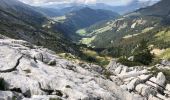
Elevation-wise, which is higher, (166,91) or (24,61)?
(24,61)

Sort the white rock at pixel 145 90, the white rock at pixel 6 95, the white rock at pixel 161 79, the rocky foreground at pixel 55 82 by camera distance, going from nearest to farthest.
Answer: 1. the white rock at pixel 6 95
2. the rocky foreground at pixel 55 82
3. the white rock at pixel 145 90
4. the white rock at pixel 161 79

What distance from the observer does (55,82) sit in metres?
47.5

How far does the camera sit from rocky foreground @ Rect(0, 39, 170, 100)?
142 ft

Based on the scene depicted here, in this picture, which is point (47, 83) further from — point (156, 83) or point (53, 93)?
point (156, 83)

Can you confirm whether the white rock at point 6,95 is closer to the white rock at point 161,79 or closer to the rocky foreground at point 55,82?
the rocky foreground at point 55,82

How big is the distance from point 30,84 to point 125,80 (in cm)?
2939

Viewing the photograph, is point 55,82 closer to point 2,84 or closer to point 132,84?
point 2,84

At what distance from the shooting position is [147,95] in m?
60.1

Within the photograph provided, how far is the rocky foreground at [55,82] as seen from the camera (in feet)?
142

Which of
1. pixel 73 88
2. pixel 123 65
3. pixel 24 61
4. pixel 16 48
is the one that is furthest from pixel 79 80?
pixel 123 65

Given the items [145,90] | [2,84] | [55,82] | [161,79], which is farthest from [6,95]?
A: [161,79]

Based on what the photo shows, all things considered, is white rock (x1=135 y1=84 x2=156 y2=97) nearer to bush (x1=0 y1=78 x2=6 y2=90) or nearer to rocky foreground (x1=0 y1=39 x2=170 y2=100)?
rocky foreground (x1=0 y1=39 x2=170 y2=100)

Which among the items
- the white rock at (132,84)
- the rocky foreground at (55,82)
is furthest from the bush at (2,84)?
the white rock at (132,84)

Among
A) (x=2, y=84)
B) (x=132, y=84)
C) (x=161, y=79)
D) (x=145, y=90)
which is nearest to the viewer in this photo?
(x=2, y=84)
